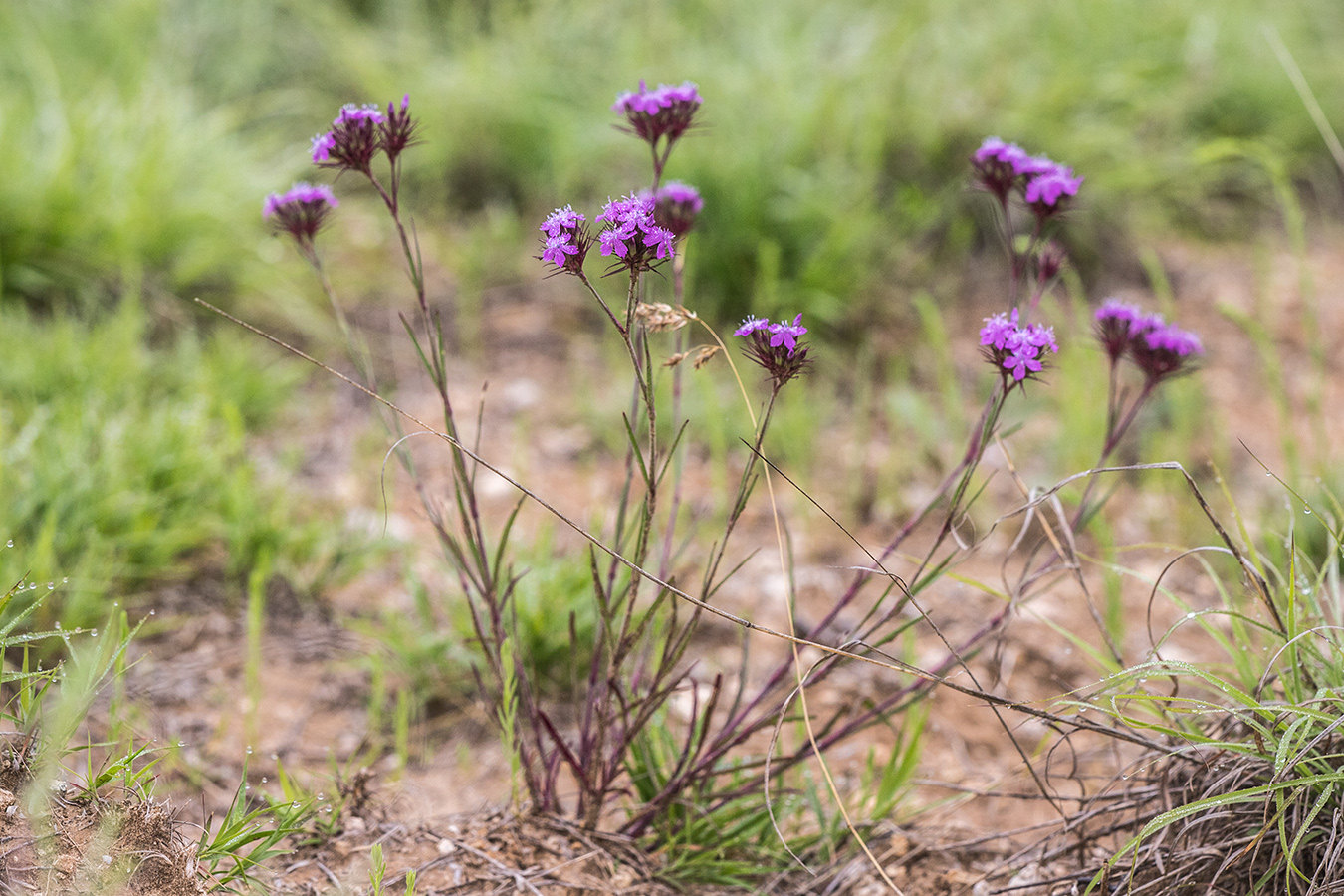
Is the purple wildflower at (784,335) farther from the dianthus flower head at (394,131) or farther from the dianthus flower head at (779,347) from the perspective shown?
the dianthus flower head at (394,131)

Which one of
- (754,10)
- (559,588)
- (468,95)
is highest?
(754,10)

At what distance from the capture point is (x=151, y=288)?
2998mm

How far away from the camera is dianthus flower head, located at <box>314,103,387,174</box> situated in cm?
124

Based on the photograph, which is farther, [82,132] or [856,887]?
[82,132]

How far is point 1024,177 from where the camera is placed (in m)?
1.44

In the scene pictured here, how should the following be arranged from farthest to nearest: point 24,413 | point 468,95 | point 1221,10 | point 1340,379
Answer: point 1221,10 → point 468,95 → point 1340,379 → point 24,413

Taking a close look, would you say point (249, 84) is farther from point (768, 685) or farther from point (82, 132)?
point (768, 685)

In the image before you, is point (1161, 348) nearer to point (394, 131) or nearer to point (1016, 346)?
point (1016, 346)

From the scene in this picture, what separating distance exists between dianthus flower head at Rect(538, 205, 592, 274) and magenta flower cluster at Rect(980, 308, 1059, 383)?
0.49 m

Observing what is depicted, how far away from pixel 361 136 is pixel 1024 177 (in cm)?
93

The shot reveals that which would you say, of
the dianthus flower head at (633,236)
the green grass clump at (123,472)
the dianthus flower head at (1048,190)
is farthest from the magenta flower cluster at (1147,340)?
the green grass clump at (123,472)

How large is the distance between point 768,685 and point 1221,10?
16.6 ft

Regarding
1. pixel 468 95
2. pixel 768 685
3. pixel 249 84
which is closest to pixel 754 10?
pixel 468 95

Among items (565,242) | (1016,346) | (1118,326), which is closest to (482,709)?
(565,242)
